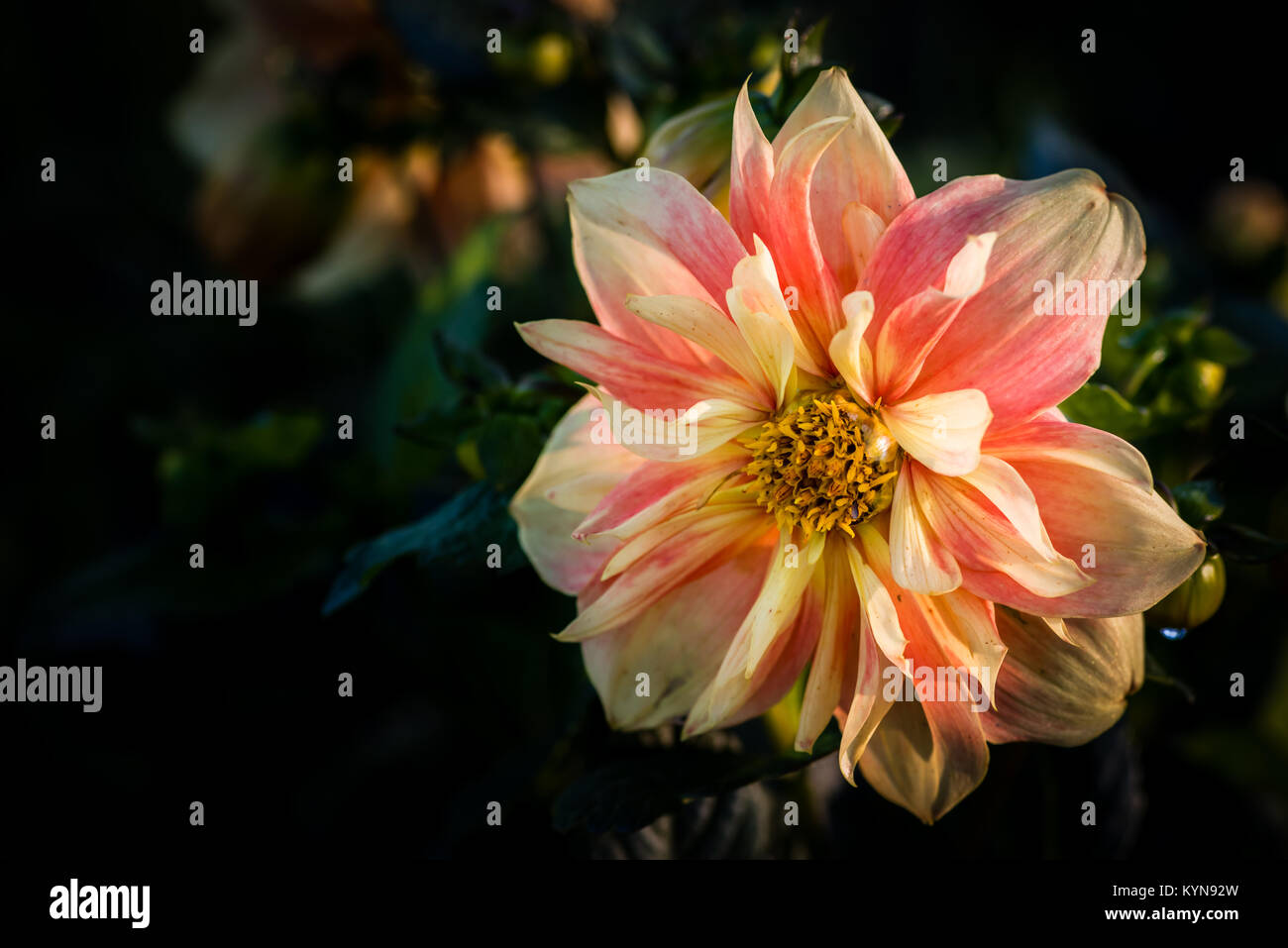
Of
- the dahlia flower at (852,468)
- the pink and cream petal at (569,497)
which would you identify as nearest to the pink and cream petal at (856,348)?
the dahlia flower at (852,468)

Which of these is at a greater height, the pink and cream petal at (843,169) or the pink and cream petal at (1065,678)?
the pink and cream petal at (843,169)

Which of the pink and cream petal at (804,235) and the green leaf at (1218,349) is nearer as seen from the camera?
the pink and cream petal at (804,235)

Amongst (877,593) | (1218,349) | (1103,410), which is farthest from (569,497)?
(1218,349)

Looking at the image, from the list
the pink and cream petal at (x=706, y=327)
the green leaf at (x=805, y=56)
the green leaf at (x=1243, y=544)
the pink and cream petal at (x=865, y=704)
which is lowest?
the pink and cream petal at (x=865, y=704)

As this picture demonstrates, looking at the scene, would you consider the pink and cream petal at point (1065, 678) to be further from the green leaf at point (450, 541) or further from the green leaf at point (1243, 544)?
the green leaf at point (450, 541)
